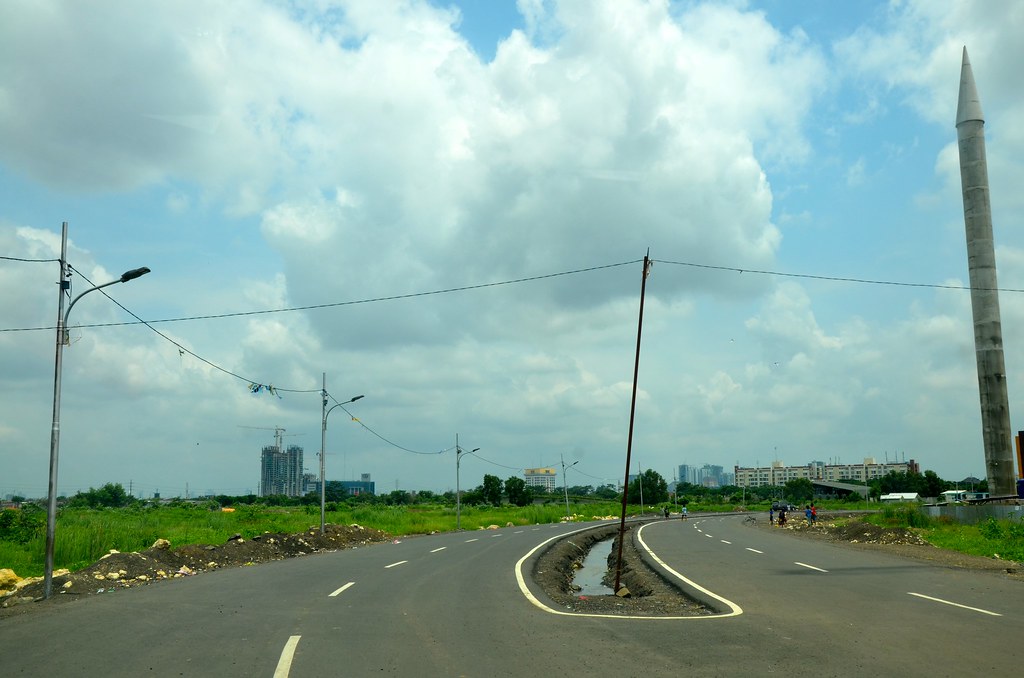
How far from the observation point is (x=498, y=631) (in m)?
12.5

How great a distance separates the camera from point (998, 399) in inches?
1861

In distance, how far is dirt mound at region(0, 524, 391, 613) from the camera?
2048 centimetres

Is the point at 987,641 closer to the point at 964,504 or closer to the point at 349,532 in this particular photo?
the point at 349,532

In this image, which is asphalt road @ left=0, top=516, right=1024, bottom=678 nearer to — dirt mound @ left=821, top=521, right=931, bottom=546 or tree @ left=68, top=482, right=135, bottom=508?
dirt mound @ left=821, top=521, right=931, bottom=546

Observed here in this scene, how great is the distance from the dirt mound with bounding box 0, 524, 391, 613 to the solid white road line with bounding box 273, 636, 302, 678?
32.2ft

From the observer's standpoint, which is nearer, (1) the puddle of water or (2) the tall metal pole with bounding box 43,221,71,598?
(2) the tall metal pole with bounding box 43,221,71,598

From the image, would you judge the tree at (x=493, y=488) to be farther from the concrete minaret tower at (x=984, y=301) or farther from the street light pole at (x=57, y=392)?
the street light pole at (x=57, y=392)

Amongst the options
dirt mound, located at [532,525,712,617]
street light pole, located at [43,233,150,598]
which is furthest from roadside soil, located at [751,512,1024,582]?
street light pole, located at [43,233,150,598]

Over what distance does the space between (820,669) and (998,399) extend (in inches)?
1773

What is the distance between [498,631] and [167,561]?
60.1ft

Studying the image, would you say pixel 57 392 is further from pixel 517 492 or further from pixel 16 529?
pixel 517 492

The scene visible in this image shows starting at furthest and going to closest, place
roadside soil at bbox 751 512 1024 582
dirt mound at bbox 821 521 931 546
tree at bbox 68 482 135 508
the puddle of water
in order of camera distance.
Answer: tree at bbox 68 482 135 508, dirt mound at bbox 821 521 931 546, the puddle of water, roadside soil at bbox 751 512 1024 582

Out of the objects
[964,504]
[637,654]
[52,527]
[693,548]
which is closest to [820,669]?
[637,654]

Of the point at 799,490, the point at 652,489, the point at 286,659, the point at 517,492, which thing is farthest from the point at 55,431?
the point at 799,490
